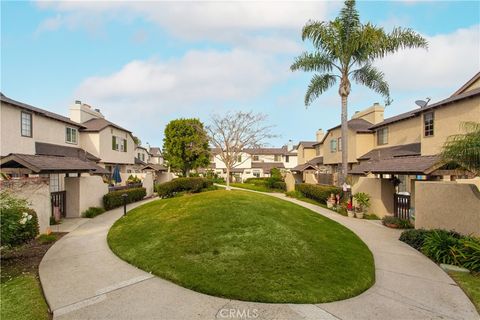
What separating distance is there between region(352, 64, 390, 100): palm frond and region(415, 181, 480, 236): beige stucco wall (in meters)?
10.5

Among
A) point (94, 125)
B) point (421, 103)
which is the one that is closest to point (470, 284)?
point (421, 103)

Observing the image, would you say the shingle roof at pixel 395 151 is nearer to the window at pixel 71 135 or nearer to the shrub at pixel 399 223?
the shrub at pixel 399 223

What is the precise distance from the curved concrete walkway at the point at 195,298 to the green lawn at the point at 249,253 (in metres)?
0.29

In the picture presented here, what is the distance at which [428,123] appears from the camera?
17.5 m

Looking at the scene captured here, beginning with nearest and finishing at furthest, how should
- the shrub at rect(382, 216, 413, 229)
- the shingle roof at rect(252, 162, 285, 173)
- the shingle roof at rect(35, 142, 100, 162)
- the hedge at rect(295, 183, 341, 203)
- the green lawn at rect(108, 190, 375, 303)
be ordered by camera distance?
the green lawn at rect(108, 190, 375, 303)
the shrub at rect(382, 216, 413, 229)
the shingle roof at rect(35, 142, 100, 162)
the hedge at rect(295, 183, 341, 203)
the shingle roof at rect(252, 162, 285, 173)

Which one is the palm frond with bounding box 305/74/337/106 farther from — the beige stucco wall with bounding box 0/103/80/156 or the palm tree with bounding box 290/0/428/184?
the beige stucco wall with bounding box 0/103/80/156

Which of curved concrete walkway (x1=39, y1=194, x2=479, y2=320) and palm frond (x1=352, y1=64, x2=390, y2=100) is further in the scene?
palm frond (x1=352, y1=64, x2=390, y2=100)

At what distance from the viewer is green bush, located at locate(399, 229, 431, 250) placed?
960 cm

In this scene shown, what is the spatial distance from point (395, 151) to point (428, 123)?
428 cm

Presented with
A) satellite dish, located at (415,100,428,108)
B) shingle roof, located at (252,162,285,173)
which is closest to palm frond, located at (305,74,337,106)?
satellite dish, located at (415,100,428,108)

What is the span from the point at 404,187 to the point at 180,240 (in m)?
19.6

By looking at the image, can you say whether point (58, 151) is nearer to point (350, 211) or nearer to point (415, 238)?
point (350, 211)

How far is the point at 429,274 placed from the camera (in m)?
7.10

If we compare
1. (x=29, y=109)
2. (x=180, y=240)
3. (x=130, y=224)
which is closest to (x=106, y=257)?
(x=180, y=240)
